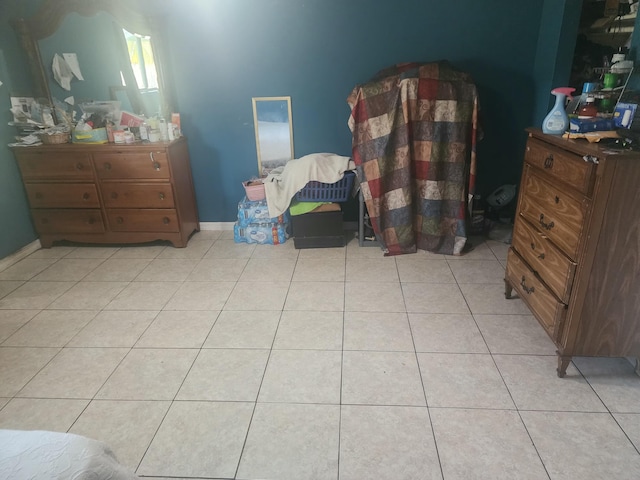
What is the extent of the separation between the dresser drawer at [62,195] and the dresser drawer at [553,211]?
2934 millimetres

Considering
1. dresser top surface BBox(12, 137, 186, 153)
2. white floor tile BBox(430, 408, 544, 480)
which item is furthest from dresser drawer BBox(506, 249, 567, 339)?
dresser top surface BBox(12, 137, 186, 153)

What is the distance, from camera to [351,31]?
304 centimetres

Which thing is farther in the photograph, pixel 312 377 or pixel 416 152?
pixel 416 152

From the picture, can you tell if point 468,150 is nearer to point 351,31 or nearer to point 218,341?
point 351,31

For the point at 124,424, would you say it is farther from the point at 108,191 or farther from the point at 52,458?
the point at 108,191

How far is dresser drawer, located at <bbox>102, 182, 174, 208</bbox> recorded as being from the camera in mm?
3117

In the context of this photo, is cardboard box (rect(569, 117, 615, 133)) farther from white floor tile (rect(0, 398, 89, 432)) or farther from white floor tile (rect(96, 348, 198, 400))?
white floor tile (rect(0, 398, 89, 432))

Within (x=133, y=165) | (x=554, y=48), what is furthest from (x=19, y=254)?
(x=554, y=48)

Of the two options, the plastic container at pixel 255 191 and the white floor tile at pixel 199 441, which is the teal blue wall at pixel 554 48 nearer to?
the plastic container at pixel 255 191

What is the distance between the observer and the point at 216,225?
12.1 feet

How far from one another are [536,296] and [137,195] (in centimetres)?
274

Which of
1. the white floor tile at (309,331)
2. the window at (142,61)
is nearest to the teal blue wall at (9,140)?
the window at (142,61)

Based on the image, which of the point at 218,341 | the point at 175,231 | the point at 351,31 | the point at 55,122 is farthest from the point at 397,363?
the point at 55,122

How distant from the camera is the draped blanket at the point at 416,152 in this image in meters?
2.66
